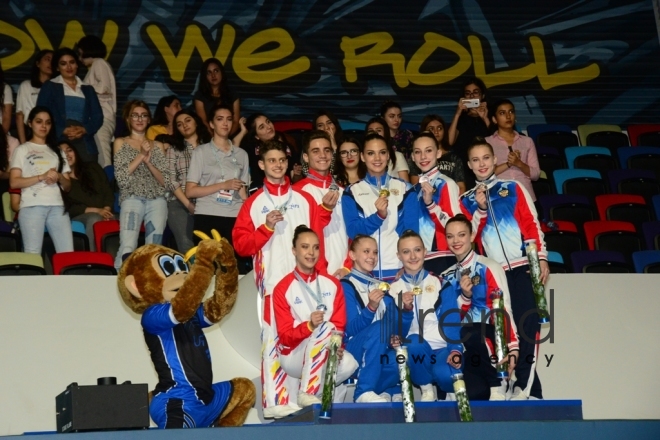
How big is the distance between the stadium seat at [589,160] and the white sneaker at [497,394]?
4.59 m

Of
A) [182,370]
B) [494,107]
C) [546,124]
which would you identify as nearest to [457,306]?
[182,370]

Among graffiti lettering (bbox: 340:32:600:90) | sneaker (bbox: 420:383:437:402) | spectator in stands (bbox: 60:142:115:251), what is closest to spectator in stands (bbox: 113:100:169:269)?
spectator in stands (bbox: 60:142:115:251)

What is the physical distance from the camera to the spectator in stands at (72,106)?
8602 mm

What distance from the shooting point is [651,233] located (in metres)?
8.55

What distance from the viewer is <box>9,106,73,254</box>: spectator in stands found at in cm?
740

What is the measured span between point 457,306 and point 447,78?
590cm

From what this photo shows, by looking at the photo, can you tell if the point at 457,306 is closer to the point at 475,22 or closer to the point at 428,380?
the point at 428,380

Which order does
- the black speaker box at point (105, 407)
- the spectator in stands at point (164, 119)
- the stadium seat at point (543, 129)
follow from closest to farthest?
the black speaker box at point (105, 407) < the spectator in stands at point (164, 119) < the stadium seat at point (543, 129)

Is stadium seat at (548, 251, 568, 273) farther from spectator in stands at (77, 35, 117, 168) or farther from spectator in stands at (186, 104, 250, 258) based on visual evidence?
spectator in stands at (77, 35, 117, 168)

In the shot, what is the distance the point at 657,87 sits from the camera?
457 inches

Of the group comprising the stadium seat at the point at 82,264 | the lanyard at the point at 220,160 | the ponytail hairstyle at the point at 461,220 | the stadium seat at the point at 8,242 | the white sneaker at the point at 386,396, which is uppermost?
the lanyard at the point at 220,160

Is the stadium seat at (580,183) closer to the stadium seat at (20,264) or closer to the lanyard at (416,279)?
the lanyard at (416,279)

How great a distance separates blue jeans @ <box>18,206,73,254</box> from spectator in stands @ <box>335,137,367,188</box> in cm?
200

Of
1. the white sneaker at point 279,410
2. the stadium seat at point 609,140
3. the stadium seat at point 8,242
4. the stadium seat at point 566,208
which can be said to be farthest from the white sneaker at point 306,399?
the stadium seat at point 609,140
